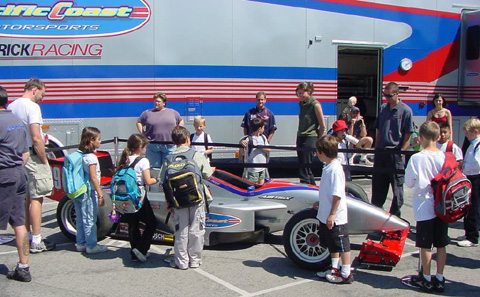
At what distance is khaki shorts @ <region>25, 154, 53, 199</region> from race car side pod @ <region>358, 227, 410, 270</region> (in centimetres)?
354

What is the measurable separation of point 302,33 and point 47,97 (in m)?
4.95

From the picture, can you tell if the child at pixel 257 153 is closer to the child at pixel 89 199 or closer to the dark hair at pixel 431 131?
the child at pixel 89 199

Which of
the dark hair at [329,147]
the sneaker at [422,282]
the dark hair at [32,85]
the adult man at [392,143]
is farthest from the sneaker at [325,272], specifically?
the dark hair at [32,85]

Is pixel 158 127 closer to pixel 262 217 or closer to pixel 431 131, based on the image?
pixel 262 217

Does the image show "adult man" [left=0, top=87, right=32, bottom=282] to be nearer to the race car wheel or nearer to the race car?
the race car

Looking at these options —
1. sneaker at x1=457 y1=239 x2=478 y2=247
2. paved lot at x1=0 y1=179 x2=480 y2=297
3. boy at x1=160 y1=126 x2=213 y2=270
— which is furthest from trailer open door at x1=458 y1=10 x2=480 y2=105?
boy at x1=160 y1=126 x2=213 y2=270

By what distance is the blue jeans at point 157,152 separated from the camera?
24.4 feet

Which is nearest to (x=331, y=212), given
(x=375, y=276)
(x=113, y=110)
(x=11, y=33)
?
(x=375, y=276)

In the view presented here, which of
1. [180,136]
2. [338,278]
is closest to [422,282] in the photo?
[338,278]

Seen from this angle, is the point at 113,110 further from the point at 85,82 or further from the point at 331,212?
the point at 331,212

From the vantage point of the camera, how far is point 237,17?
9148 millimetres

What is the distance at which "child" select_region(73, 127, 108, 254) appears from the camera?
5.27 meters

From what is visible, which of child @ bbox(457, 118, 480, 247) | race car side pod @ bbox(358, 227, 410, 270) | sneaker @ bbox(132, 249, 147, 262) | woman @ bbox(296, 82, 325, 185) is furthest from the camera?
woman @ bbox(296, 82, 325, 185)

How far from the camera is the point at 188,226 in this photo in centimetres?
493
